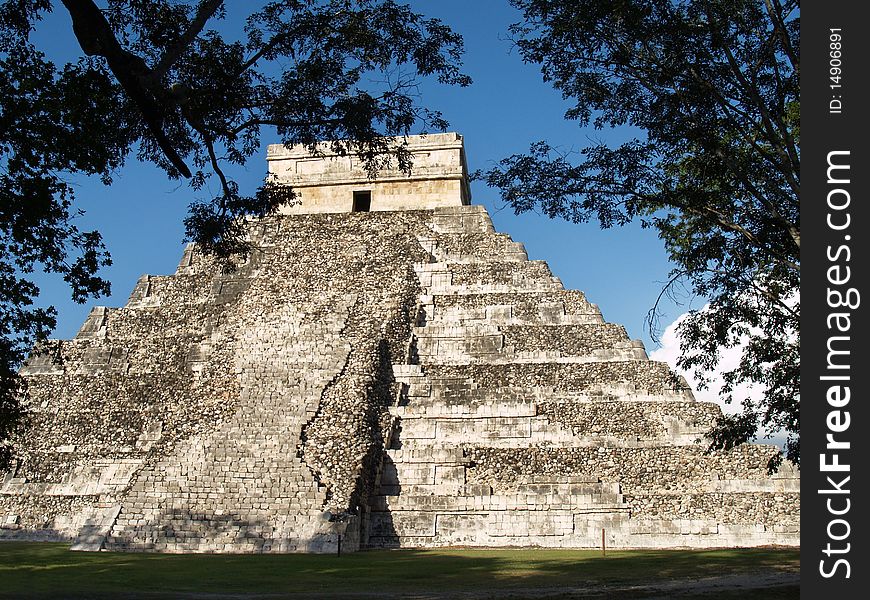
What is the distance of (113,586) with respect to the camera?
984 cm

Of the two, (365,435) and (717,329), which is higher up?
(717,329)

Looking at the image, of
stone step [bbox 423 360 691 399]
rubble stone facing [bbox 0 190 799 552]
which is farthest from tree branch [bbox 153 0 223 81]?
stone step [bbox 423 360 691 399]

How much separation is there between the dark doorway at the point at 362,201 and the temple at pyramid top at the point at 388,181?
1.1 inches

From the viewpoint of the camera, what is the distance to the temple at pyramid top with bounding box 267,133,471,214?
25391 millimetres

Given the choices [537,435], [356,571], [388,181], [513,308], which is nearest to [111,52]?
[356,571]

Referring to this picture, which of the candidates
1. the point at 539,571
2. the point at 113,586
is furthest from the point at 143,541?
the point at 539,571

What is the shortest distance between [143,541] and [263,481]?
87.3 inches

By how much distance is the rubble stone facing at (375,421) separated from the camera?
15.8 metres

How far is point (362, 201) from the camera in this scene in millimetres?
26031

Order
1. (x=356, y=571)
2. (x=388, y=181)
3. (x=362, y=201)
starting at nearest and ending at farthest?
(x=356, y=571)
(x=388, y=181)
(x=362, y=201)

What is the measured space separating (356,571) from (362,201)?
15731 millimetres

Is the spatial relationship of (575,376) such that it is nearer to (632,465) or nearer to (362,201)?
(632,465)

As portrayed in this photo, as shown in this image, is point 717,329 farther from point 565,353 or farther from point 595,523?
point 565,353

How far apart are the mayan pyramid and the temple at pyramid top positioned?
3.62 ft
